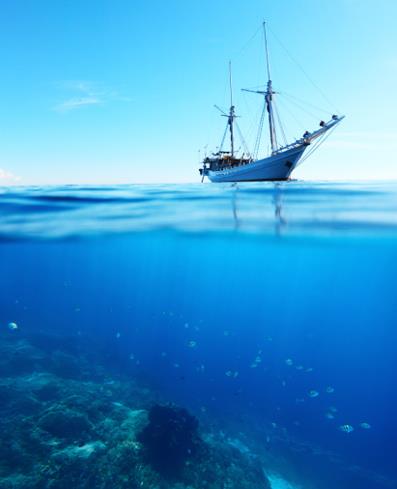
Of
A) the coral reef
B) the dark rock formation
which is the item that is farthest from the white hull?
the dark rock formation

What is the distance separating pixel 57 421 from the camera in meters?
12.5

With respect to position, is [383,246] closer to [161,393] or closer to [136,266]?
[161,393]

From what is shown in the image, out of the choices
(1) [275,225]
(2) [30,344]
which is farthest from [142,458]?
(2) [30,344]

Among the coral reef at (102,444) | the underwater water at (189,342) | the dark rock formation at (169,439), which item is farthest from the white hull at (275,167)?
the dark rock formation at (169,439)

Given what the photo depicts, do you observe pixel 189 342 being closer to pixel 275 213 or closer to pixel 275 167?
pixel 275 213

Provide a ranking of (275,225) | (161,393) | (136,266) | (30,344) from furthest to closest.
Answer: (136,266) → (30,344) → (161,393) → (275,225)

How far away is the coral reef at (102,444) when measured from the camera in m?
10.3

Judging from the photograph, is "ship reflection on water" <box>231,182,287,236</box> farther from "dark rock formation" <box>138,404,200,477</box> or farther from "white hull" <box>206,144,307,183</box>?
"white hull" <box>206,144,307,183</box>

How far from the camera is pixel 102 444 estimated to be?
11.7 metres

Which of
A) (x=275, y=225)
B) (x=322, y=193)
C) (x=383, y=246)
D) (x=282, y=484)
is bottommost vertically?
(x=282, y=484)

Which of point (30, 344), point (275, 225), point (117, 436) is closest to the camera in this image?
point (117, 436)

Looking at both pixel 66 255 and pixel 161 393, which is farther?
pixel 66 255

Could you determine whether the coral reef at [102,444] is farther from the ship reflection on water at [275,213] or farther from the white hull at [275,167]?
the white hull at [275,167]

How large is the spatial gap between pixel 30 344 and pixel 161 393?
914 centimetres
